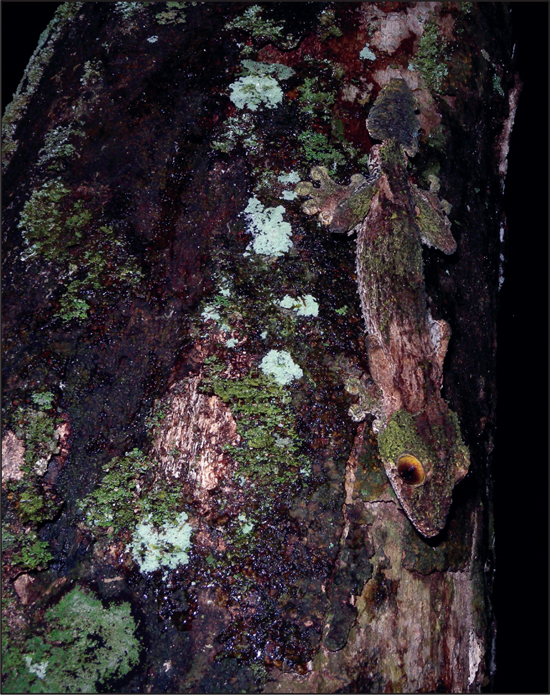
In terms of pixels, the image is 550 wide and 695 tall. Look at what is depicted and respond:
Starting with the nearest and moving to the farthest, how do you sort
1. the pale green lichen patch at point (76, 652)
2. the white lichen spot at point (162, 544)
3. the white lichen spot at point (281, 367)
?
the pale green lichen patch at point (76, 652), the white lichen spot at point (162, 544), the white lichen spot at point (281, 367)

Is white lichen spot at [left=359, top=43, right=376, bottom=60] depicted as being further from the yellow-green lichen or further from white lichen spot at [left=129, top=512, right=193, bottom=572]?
white lichen spot at [left=129, top=512, right=193, bottom=572]

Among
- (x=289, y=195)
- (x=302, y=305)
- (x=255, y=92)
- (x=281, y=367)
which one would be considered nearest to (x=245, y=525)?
(x=281, y=367)

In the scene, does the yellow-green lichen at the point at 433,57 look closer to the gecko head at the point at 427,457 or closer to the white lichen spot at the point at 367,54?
the white lichen spot at the point at 367,54

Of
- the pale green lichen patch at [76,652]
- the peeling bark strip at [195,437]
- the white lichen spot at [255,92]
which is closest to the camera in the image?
the pale green lichen patch at [76,652]

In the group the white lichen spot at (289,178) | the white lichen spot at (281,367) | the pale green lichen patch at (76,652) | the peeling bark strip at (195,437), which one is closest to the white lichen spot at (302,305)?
the white lichen spot at (281,367)

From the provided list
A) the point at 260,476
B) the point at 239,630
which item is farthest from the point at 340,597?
the point at 260,476
